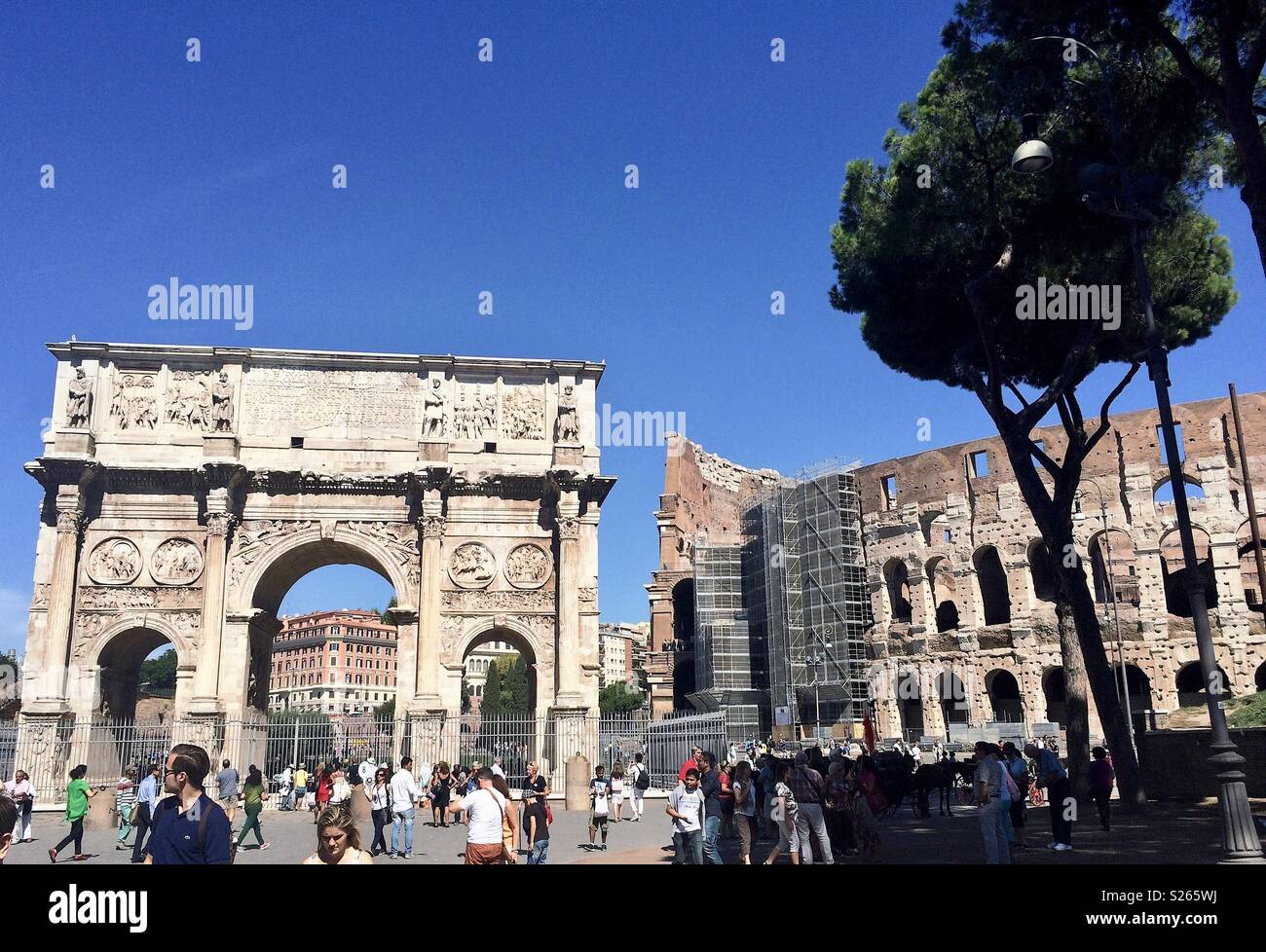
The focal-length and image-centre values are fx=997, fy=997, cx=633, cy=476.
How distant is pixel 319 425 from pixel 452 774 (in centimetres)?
1008

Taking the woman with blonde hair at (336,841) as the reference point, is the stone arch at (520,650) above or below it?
above

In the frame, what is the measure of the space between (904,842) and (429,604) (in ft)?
46.0

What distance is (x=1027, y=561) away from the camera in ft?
127

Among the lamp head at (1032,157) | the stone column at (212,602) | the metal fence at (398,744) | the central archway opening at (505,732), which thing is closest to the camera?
the lamp head at (1032,157)

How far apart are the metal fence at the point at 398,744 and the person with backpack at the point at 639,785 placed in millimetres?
334

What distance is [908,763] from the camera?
1778cm

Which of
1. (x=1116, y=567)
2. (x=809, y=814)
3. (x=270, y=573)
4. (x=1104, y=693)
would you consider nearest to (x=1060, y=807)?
(x=809, y=814)

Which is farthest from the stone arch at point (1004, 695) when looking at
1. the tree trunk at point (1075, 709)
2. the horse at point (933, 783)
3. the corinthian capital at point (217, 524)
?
the corinthian capital at point (217, 524)

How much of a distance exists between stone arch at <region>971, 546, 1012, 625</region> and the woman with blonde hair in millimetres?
39650

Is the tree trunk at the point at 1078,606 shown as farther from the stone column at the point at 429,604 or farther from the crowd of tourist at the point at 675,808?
the stone column at the point at 429,604

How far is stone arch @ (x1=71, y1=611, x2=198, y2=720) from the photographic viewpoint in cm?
Answer: 2288

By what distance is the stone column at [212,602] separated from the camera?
22.8m
